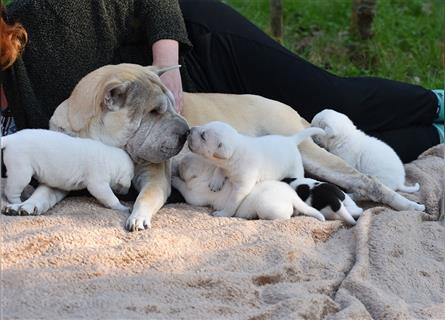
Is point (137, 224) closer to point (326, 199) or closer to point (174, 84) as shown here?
point (326, 199)

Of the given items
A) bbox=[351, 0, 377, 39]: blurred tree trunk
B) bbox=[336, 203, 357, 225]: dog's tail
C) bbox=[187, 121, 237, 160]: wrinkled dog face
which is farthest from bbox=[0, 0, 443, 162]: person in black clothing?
bbox=[351, 0, 377, 39]: blurred tree trunk

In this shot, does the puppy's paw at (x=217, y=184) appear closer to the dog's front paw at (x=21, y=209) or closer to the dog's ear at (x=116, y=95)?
the dog's ear at (x=116, y=95)

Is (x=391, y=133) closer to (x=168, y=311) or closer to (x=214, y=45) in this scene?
(x=214, y=45)

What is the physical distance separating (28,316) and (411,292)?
1297 mm

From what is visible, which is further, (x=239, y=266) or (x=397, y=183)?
(x=397, y=183)

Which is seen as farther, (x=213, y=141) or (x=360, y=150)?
(x=360, y=150)

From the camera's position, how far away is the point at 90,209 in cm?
316

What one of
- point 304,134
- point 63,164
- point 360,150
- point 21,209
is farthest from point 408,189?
point 21,209

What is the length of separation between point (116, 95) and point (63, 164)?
0.35m

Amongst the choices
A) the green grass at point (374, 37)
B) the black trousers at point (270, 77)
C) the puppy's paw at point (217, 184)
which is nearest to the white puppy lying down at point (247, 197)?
the puppy's paw at point (217, 184)

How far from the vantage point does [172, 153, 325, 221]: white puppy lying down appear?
3199mm

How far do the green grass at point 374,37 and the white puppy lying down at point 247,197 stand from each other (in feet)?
9.62

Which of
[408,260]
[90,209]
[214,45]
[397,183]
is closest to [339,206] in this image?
A: [408,260]

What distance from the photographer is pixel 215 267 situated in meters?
2.77
